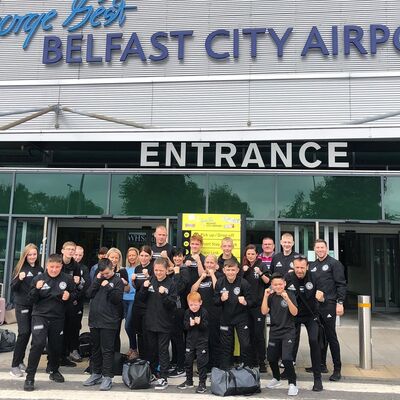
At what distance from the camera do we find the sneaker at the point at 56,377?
5.67 m

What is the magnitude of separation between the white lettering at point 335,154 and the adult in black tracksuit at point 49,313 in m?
8.02

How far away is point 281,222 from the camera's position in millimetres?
11586

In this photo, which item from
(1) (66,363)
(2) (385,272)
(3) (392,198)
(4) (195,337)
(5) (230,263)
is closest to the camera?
(4) (195,337)

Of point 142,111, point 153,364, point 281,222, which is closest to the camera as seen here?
point 153,364

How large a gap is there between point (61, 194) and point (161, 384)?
792 cm

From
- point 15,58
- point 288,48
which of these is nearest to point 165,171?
point 288,48

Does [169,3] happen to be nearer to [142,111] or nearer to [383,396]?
[142,111]

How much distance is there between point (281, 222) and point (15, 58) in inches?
359

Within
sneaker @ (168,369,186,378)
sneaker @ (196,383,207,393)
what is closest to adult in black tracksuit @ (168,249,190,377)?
sneaker @ (168,369,186,378)

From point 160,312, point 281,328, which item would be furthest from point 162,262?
point 281,328

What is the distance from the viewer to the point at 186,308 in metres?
6.36

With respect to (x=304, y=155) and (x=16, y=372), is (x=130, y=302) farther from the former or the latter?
(x=304, y=155)

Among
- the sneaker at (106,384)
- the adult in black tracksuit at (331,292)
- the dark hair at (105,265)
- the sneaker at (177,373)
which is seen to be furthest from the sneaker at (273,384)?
the dark hair at (105,265)

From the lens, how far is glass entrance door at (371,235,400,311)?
14.2 meters
